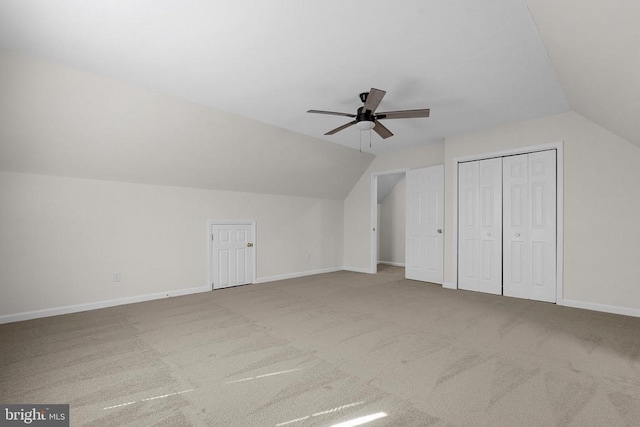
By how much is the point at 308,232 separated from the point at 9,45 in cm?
511

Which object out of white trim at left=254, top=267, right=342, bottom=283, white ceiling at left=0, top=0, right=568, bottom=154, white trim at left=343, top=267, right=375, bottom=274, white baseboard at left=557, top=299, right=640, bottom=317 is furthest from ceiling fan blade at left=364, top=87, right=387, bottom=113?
white trim at left=343, top=267, right=375, bottom=274

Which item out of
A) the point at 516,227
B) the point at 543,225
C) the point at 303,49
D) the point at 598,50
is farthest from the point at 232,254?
the point at 598,50

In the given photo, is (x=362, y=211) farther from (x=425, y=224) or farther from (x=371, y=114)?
(x=371, y=114)

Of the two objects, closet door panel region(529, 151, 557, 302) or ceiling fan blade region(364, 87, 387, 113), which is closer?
ceiling fan blade region(364, 87, 387, 113)

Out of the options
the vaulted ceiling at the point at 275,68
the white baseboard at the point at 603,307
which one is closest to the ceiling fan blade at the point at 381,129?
the vaulted ceiling at the point at 275,68

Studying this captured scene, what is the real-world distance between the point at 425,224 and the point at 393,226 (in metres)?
2.72

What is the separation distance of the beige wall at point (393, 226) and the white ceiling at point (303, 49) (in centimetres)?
458

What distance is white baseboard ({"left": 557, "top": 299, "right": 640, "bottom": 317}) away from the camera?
3.62 metres

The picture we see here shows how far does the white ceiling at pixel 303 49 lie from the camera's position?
7.07ft

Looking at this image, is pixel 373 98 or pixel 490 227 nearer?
pixel 373 98

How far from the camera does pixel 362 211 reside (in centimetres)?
703

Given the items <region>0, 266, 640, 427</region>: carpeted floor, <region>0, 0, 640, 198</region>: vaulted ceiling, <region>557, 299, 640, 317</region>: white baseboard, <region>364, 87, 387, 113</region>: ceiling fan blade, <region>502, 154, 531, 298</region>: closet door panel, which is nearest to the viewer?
<region>0, 266, 640, 427</region>: carpeted floor

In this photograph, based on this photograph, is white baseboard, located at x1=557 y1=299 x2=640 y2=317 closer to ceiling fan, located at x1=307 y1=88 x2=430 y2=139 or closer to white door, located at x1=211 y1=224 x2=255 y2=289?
ceiling fan, located at x1=307 y1=88 x2=430 y2=139

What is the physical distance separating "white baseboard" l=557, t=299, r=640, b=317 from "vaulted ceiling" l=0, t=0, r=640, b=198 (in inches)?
82.5
